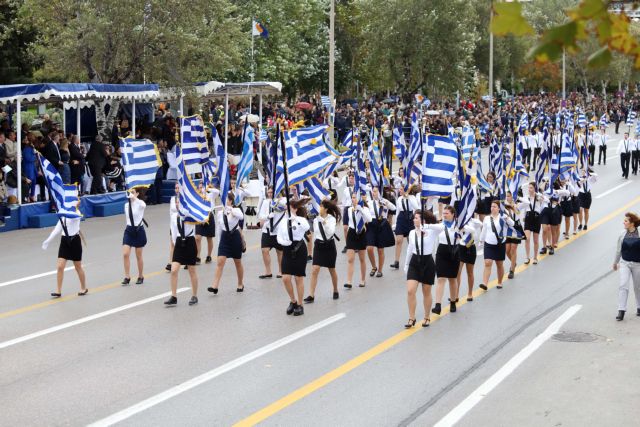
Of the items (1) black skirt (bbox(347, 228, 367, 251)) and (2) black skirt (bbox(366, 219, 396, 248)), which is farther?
(2) black skirt (bbox(366, 219, 396, 248))

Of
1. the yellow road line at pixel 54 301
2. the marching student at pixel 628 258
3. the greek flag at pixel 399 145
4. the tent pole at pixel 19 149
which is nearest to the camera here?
the marching student at pixel 628 258

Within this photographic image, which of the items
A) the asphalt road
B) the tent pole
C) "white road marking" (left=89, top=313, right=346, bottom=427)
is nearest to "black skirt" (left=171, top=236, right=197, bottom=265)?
the asphalt road

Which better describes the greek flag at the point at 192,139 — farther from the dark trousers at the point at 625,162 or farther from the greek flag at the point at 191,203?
the dark trousers at the point at 625,162

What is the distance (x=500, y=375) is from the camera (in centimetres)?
1107

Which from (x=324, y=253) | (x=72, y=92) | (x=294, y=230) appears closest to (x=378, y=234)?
(x=324, y=253)

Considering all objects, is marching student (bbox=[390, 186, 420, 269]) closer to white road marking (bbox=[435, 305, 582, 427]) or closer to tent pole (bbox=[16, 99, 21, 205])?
white road marking (bbox=[435, 305, 582, 427])

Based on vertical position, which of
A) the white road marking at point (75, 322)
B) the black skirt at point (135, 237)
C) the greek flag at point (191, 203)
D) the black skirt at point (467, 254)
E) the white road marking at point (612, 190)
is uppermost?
the greek flag at point (191, 203)

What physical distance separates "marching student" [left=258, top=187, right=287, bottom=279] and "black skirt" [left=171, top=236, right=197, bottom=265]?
1.82 metres

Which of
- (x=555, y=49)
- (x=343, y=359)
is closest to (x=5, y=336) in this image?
(x=343, y=359)

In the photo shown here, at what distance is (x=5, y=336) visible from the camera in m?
13.0

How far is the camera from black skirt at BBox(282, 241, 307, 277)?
1392 centimetres

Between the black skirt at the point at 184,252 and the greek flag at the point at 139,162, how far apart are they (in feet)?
9.68

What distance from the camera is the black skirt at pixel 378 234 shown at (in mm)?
16969

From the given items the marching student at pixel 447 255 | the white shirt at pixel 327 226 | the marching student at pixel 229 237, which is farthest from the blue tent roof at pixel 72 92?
the marching student at pixel 447 255
